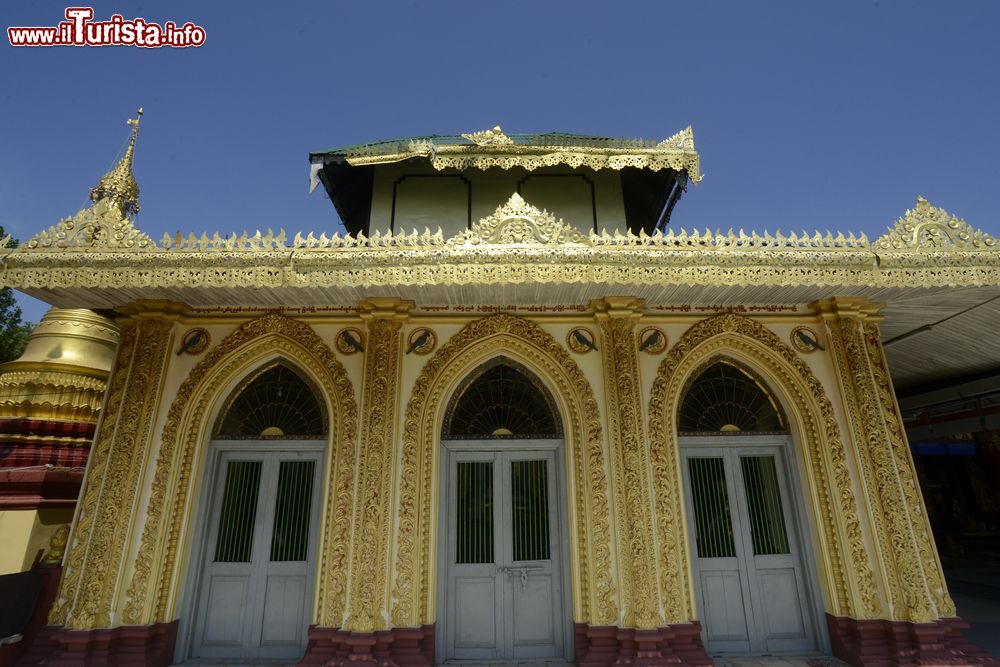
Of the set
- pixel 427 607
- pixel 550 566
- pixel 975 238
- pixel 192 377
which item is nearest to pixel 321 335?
pixel 192 377

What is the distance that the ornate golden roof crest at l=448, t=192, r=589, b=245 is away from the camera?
15.1ft

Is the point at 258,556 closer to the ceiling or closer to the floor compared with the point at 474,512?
closer to the floor

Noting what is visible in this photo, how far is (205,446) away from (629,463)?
4.19 m

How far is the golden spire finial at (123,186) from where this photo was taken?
8.75 metres

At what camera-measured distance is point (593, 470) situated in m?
5.11

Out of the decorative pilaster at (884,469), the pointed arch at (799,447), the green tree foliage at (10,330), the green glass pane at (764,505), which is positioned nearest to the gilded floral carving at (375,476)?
the pointed arch at (799,447)

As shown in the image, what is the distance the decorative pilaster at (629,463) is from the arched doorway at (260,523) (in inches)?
115

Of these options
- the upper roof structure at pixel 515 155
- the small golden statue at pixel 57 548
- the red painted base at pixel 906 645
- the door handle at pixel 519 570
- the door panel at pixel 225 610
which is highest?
the upper roof structure at pixel 515 155

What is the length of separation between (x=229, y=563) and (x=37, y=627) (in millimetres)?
1509

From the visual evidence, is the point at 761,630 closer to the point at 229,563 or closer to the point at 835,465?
the point at 835,465

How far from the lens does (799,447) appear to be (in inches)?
216

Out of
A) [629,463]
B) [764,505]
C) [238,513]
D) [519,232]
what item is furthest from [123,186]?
[764,505]

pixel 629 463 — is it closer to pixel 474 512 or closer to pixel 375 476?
pixel 474 512

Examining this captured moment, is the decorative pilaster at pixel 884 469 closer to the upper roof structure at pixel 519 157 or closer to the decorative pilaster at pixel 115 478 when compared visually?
the upper roof structure at pixel 519 157
